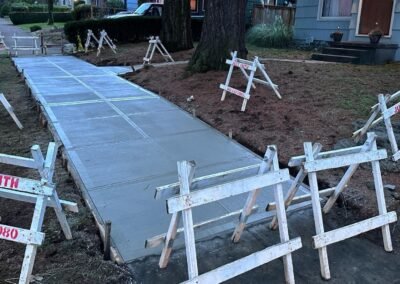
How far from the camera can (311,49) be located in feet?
45.8

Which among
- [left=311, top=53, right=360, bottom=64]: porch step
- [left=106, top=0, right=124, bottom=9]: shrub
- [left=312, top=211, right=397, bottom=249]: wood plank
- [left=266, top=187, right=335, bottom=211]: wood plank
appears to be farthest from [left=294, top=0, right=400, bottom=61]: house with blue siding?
[left=106, top=0, right=124, bottom=9]: shrub

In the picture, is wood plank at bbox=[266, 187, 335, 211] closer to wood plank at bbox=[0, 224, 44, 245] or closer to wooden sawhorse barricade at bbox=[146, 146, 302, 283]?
wooden sawhorse barricade at bbox=[146, 146, 302, 283]

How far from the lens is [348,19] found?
41.1 feet

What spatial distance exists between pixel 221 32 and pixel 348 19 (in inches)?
242

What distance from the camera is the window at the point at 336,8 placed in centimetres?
1277

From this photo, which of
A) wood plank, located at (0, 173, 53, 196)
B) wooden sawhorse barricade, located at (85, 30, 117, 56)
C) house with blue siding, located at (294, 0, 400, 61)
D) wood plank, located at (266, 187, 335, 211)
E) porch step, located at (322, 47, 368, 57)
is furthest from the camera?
wooden sawhorse barricade, located at (85, 30, 117, 56)

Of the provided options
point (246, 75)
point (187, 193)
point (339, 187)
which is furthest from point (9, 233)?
point (246, 75)

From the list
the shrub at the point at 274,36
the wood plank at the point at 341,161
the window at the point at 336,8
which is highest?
the window at the point at 336,8

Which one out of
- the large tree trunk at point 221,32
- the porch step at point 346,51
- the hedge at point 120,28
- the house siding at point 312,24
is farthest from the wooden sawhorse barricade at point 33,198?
the hedge at point 120,28

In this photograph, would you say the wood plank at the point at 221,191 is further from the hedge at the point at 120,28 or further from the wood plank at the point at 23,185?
the hedge at the point at 120,28

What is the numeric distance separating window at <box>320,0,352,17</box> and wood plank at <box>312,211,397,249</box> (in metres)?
11.1

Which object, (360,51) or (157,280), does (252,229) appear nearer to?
(157,280)

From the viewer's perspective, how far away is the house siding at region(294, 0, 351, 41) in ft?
42.4

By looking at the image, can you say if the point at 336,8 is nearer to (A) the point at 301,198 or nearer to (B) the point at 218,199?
(A) the point at 301,198
